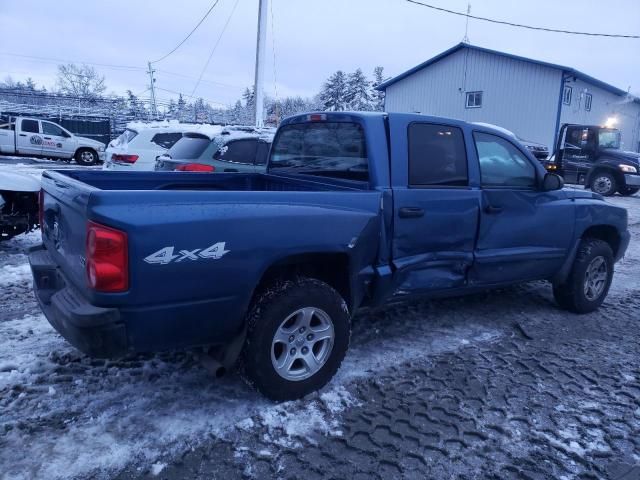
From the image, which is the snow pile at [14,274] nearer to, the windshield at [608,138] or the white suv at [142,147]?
the white suv at [142,147]

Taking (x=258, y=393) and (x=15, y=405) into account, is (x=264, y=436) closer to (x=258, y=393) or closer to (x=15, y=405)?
(x=258, y=393)

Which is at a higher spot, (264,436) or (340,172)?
(340,172)

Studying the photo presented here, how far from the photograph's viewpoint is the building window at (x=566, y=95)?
24267 mm

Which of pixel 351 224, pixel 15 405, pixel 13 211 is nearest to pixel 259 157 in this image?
pixel 13 211

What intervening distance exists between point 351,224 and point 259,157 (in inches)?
202

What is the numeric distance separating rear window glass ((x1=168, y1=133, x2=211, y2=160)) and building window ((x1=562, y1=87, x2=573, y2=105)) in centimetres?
2190

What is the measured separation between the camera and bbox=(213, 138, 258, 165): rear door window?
782cm

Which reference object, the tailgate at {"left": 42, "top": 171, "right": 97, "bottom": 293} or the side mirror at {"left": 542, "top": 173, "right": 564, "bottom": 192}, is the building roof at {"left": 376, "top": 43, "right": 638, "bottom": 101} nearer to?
the side mirror at {"left": 542, "top": 173, "right": 564, "bottom": 192}

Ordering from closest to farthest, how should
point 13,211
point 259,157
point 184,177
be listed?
point 184,177, point 13,211, point 259,157

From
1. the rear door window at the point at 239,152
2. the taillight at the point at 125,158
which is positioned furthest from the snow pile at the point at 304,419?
the taillight at the point at 125,158

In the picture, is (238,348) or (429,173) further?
(429,173)

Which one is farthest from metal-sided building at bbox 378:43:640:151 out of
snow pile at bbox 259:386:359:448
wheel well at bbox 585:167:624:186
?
snow pile at bbox 259:386:359:448

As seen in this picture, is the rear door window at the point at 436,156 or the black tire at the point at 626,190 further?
the black tire at the point at 626,190

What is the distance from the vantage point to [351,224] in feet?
10.5
